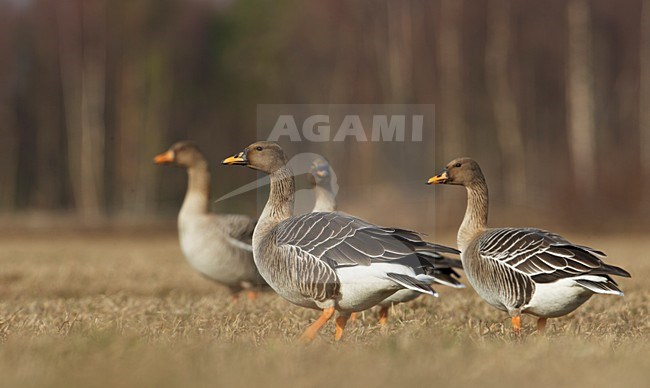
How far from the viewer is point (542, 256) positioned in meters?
6.84

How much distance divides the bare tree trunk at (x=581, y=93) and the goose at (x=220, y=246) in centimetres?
1780

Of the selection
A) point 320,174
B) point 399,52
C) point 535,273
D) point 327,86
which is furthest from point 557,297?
point 327,86

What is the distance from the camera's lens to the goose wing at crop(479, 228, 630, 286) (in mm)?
6629

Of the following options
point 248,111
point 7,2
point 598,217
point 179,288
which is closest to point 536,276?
point 179,288

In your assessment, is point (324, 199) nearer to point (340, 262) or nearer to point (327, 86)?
point (340, 262)

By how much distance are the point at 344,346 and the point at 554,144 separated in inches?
1076

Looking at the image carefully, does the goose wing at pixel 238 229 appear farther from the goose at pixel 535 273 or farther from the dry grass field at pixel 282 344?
the goose at pixel 535 273

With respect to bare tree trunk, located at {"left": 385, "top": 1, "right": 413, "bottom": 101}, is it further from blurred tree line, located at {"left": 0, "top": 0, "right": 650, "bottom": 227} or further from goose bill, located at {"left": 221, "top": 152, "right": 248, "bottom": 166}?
goose bill, located at {"left": 221, "top": 152, "right": 248, "bottom": 166}

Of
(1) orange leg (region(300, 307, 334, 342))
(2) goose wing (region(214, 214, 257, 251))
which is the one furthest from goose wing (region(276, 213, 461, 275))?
(2) goose wing (region(214, 214, 257, 251))

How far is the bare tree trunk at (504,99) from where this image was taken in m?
30.1

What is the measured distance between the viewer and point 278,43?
4041 centimetres

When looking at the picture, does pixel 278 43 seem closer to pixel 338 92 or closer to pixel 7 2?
pixel 338 92

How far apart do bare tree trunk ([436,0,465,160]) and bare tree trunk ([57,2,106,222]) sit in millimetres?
12788

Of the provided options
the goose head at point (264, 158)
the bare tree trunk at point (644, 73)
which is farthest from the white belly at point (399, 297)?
the bare tree trunk at point (644, 73)
